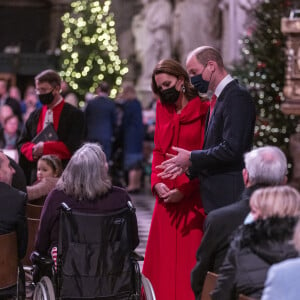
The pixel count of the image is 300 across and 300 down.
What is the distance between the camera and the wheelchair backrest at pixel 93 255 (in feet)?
19.7

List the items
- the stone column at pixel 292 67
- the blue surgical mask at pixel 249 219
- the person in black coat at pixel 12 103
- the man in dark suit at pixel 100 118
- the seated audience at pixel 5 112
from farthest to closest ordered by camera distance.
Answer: the person in black coat at pixel 12 103, the man in dark suit at pixel 100 118, the seated audience at pixel 5 112, the stone column at pixel 292 67, the blue surgical mask at pixel 249 219

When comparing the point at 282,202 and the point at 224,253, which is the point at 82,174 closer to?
the point at 224,253

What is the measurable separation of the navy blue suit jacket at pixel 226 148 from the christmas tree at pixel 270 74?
6.90 m

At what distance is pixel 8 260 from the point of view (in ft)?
20.5

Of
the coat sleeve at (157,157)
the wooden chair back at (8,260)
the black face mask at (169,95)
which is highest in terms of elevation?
the black face mask at (169,95)

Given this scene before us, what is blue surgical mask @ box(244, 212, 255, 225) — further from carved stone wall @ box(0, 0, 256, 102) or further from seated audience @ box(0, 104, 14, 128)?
carved stone wall @ box(0, 0, 256, 102)

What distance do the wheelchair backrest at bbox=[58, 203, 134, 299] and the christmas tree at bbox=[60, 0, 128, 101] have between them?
51.5ft

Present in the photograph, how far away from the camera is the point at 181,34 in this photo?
24188mm

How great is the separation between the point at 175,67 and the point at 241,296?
2.40 meters

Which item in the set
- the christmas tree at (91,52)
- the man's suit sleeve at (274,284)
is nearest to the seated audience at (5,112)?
the christmas tree at (91,52)

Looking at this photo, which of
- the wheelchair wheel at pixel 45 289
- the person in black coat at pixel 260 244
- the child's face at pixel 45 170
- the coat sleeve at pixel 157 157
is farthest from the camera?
the child's face at pixel 45 170

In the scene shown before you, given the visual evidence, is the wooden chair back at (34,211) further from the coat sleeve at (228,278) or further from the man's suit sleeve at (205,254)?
the coat sleeve at (228,278)

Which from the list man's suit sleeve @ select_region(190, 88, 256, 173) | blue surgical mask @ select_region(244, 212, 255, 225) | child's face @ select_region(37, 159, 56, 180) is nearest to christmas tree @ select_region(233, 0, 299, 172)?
child's face @ select_region(37, 159, 56, 180)

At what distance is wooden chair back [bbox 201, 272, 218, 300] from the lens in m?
5.09
